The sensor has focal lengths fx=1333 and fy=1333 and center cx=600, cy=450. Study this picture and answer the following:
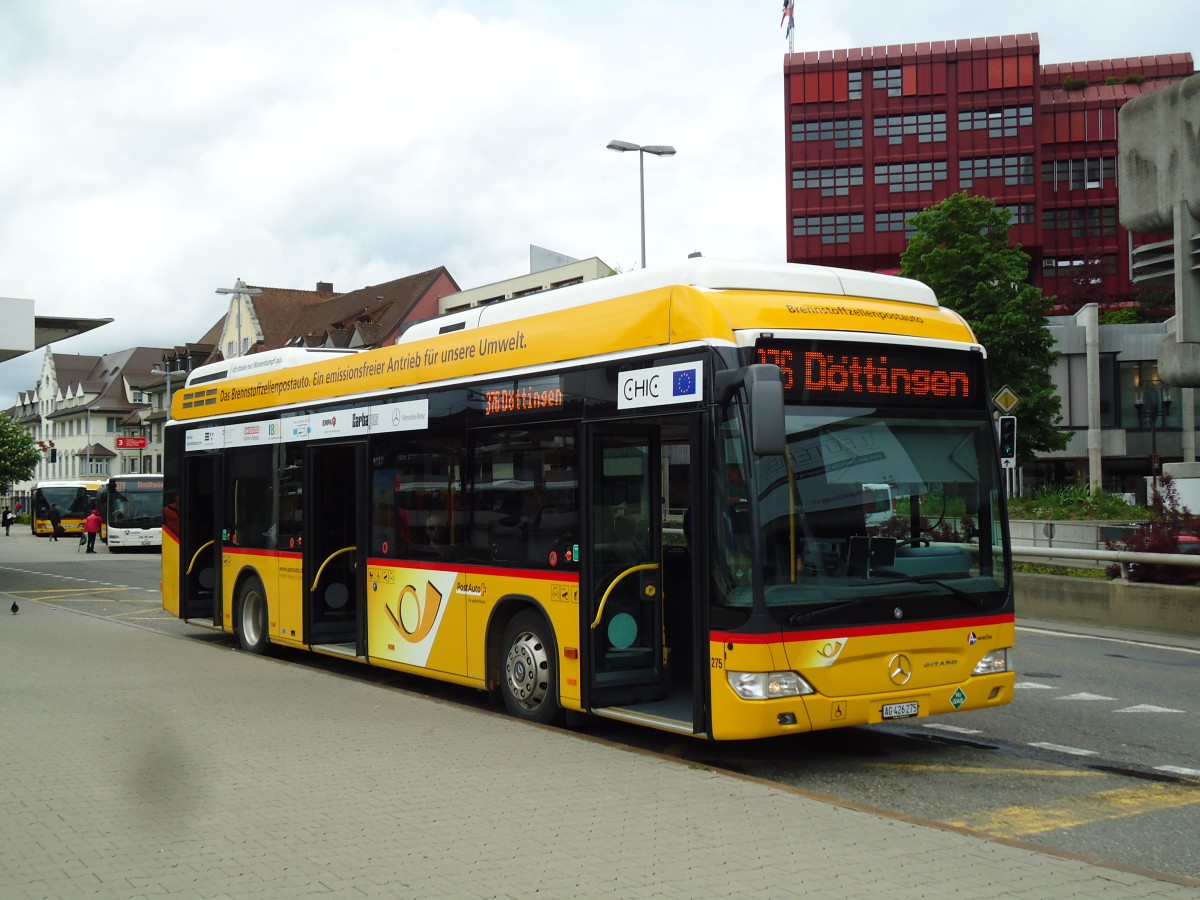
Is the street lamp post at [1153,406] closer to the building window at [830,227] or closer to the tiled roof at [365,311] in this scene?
the building window at [830,227]

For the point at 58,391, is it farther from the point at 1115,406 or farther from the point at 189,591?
the point at 189,591

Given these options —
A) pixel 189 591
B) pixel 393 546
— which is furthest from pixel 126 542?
pixel 393 546

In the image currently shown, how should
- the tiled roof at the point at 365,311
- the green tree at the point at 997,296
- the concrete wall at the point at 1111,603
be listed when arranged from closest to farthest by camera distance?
the concrete wall at the point at 1111,603 → the green tree at the point at 997,296 → the tiled roof at the point at 365,311

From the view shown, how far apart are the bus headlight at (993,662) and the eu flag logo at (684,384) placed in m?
2.67

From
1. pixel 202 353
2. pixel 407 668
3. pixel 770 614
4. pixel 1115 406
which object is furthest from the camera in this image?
pixel 202 353

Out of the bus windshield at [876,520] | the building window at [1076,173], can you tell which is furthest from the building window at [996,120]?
the bus windshield at [876,520]

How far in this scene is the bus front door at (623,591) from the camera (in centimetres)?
912

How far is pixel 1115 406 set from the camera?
2653 inches

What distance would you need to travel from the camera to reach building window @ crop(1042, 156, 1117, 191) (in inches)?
3506

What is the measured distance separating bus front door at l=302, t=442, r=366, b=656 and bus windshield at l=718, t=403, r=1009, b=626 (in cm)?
605

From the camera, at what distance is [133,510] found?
169 ft

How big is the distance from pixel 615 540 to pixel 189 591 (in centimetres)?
907

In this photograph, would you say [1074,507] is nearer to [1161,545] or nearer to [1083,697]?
[1161,545]

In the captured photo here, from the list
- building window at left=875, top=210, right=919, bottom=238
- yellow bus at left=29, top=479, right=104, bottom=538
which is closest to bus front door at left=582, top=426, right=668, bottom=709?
yellow bus at left=29, top=479, right=104, bottom=538
